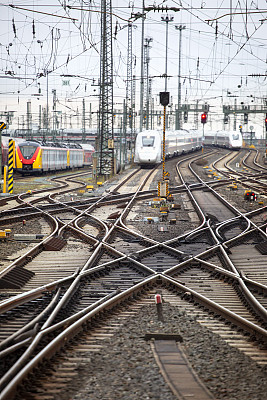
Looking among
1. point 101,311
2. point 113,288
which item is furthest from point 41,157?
point 101,311

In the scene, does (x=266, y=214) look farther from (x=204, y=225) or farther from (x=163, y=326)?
(x=163, y=326)

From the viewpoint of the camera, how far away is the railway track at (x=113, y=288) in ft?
17.4

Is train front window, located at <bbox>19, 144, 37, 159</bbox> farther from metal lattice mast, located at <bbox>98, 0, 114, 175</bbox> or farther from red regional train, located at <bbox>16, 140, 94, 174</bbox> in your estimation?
metal lattice mast, located at <bbox>98, 0, 114, 175</bbox>

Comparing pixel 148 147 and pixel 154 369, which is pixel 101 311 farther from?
pixel 148 147

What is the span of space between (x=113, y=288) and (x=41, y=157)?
103 ft

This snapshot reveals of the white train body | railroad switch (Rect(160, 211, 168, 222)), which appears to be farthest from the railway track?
the white train body

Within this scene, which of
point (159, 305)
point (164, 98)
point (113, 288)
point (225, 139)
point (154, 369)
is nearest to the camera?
point (154, 369)

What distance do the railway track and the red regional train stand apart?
2225 centimetres

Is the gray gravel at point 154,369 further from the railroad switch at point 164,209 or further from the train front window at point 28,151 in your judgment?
the train front window at point 28,151

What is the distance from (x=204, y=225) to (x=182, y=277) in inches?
240

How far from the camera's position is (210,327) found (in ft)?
21.2

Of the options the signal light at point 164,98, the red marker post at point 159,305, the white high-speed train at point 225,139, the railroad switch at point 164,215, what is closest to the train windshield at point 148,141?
the signal light at point 164,98

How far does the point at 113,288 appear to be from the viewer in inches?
321

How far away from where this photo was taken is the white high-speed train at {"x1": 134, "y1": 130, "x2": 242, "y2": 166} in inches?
1661
